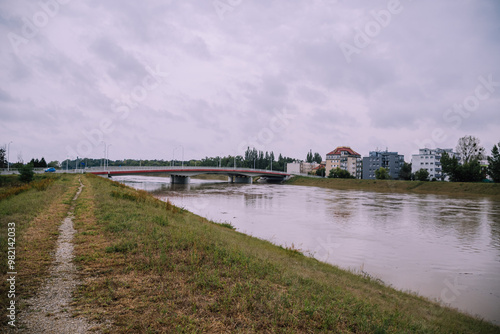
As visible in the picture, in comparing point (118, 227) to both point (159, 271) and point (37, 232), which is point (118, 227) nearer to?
point (37, 232)

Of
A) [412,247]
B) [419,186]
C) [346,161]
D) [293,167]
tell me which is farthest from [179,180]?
[293,167]

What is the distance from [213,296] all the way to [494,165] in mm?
88611

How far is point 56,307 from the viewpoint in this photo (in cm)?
497

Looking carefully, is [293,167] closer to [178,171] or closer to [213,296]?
[178,171]

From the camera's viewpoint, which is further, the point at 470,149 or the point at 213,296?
the point at 470,149

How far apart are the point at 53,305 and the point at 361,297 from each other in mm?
6714

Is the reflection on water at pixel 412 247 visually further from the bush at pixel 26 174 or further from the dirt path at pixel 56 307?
the bush at pixel 26 174

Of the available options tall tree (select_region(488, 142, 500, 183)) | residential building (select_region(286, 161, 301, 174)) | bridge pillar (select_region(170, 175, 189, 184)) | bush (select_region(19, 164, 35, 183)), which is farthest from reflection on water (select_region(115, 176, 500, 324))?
residential building (select_region(286, 161, 301, 174))

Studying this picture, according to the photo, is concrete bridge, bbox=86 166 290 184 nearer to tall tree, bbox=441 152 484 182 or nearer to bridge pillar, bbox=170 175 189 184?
bridge pillar, bbox=170 175 189 184

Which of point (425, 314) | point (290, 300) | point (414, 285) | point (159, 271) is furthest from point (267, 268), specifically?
point (414, 285)

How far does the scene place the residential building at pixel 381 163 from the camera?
441ft

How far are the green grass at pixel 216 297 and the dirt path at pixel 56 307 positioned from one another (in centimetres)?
24

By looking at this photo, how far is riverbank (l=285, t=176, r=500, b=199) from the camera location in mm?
64312

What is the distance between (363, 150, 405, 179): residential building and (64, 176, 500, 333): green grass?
136m
